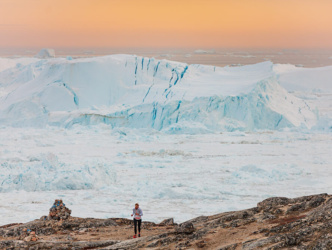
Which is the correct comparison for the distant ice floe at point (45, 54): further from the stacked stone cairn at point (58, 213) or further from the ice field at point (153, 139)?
the stacked stone cairn at point (58, 213)

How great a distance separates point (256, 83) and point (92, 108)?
477 inches

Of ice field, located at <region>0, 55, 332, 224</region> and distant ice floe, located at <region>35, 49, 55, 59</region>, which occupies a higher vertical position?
distant ice floe, located at <region>35, 49, 55, 59</region>

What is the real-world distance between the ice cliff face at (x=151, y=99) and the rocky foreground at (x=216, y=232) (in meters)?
22.0

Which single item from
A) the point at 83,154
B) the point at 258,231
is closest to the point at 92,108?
the point at 83,154

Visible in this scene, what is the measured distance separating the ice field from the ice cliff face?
79 mm

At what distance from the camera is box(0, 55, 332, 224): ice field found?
1938 centimetres

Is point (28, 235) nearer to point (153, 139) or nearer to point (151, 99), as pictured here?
point (153, 139)

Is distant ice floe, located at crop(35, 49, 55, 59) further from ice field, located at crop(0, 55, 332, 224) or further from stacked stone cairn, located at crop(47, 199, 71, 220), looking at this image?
stacked stone cairn, located at crop(47, 199, 71, 220)

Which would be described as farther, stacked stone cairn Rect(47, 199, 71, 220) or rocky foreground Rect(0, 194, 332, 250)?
stacked stone cairn Rect(47, 199, 71, 220)

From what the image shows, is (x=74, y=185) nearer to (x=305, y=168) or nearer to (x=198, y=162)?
(x=198, y=162)

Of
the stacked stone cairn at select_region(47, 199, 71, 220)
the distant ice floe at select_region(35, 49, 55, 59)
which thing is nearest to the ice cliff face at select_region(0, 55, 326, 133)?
the stacked stone cairn at select_region(47, 199, 71, 220)

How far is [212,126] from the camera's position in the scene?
32.9 metres

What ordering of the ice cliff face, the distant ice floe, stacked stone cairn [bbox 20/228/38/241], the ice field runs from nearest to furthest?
stacked stone cairn [bbox 20/228/38/241]
the ice field
the ice cliff face
the distant ice floe

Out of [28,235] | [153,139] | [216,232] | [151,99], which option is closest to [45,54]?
[151,99]
